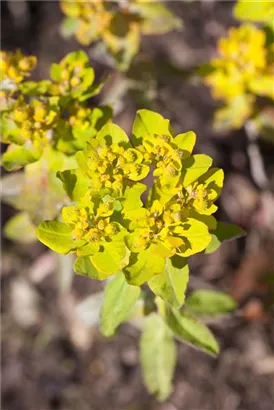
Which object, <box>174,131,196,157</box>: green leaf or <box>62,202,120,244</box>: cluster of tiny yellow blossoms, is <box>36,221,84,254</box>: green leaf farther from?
<box>174,131,196,157</box>: green leaf

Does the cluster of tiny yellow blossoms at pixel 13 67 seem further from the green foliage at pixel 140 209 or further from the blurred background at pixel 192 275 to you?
the blurred background at pixel 192 275

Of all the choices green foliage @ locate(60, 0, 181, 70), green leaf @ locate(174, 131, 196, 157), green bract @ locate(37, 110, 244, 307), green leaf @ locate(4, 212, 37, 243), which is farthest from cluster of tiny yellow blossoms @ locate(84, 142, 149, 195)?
green foliage @ locate(60, 0, 181, 70)

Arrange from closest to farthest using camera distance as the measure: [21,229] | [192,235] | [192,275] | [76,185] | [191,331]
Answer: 1. [192,235]
2. [76,185]
3. [191,331]
4. [21,229]
5. [192,275]

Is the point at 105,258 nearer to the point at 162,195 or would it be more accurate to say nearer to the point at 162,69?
the point at 162,195

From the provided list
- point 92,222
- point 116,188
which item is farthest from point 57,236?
point 116,188

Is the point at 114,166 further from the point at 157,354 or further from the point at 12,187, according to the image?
the point at 157,354

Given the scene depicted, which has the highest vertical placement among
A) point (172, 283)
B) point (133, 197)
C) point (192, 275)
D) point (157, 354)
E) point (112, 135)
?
point (112, 135)
